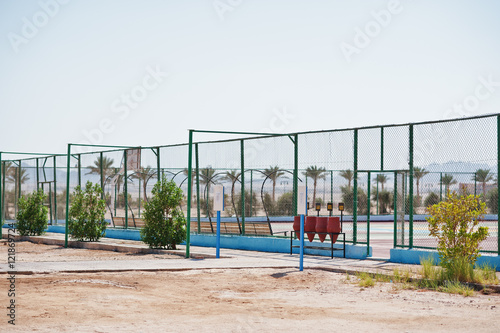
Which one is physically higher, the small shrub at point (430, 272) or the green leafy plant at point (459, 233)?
the green leafy plant at point (459, 233)

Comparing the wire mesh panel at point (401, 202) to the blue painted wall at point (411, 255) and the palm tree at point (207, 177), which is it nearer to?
the blue painted wall at point (411, 255)

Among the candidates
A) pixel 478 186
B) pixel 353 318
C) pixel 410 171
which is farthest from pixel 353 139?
pixel 478 186

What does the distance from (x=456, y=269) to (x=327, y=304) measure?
11.0 ft

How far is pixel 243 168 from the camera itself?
65.6 ft

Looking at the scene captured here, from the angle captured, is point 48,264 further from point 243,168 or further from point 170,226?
point 243,168

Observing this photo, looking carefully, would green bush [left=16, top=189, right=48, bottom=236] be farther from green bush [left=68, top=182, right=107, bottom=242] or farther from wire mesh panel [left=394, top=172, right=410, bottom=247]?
wire mesh panel [left=394, top=172, right=410, bottom=247]

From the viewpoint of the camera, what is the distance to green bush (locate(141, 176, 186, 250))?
1988 centimetres

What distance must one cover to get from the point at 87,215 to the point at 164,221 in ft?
15.2

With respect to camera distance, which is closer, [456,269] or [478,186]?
[456,269]

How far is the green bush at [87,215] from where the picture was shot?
23.3 metres

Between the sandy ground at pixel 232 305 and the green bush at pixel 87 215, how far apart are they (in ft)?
33.5

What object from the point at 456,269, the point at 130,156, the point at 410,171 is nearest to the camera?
the point at 456,269

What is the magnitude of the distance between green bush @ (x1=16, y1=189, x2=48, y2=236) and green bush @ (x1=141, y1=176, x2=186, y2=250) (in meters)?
8.85

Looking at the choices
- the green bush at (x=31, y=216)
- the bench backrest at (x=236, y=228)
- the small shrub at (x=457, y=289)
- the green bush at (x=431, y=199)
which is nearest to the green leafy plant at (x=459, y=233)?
the small shrub at (x=457, y=289)
